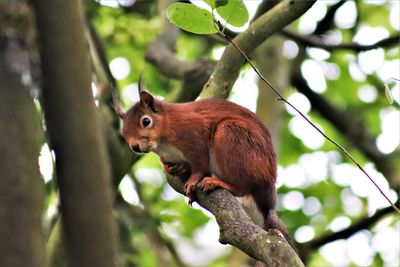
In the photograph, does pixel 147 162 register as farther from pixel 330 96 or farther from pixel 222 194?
pixel 222 194

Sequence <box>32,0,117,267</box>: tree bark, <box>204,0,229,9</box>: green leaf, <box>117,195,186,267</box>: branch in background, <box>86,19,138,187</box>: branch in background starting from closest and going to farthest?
1. <box>32,0,117,267</box>: tree bark
2. <box>204,0,229,9</box>: green leaf
3. <box>86,19,138,187</box>: branch in background
4. <box>117,195,186,267</box>: branch in background

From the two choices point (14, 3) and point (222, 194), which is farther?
point (222, 194)

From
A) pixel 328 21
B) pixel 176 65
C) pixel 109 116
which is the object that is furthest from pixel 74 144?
pixel 328 21

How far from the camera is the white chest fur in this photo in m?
4.68

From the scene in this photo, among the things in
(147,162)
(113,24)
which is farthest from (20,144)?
(147,162)

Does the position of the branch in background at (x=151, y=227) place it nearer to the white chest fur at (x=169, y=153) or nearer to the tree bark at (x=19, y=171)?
the white chest fur at (x=169, y=153)

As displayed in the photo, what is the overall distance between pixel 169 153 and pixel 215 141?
1.15ft

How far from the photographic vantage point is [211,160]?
4.54 meters

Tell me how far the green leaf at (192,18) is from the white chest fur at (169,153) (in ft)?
5.38

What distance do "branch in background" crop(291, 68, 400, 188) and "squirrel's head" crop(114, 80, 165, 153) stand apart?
2.70 meters

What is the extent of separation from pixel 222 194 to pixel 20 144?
1985 millimetres

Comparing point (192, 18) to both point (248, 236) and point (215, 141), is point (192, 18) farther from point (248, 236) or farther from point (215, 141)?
point (215, 141)

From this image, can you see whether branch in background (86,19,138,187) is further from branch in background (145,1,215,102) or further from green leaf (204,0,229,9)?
green leaf (204,0,229,9)

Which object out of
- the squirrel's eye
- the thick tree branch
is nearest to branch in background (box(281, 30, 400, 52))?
the squirrel's eye
